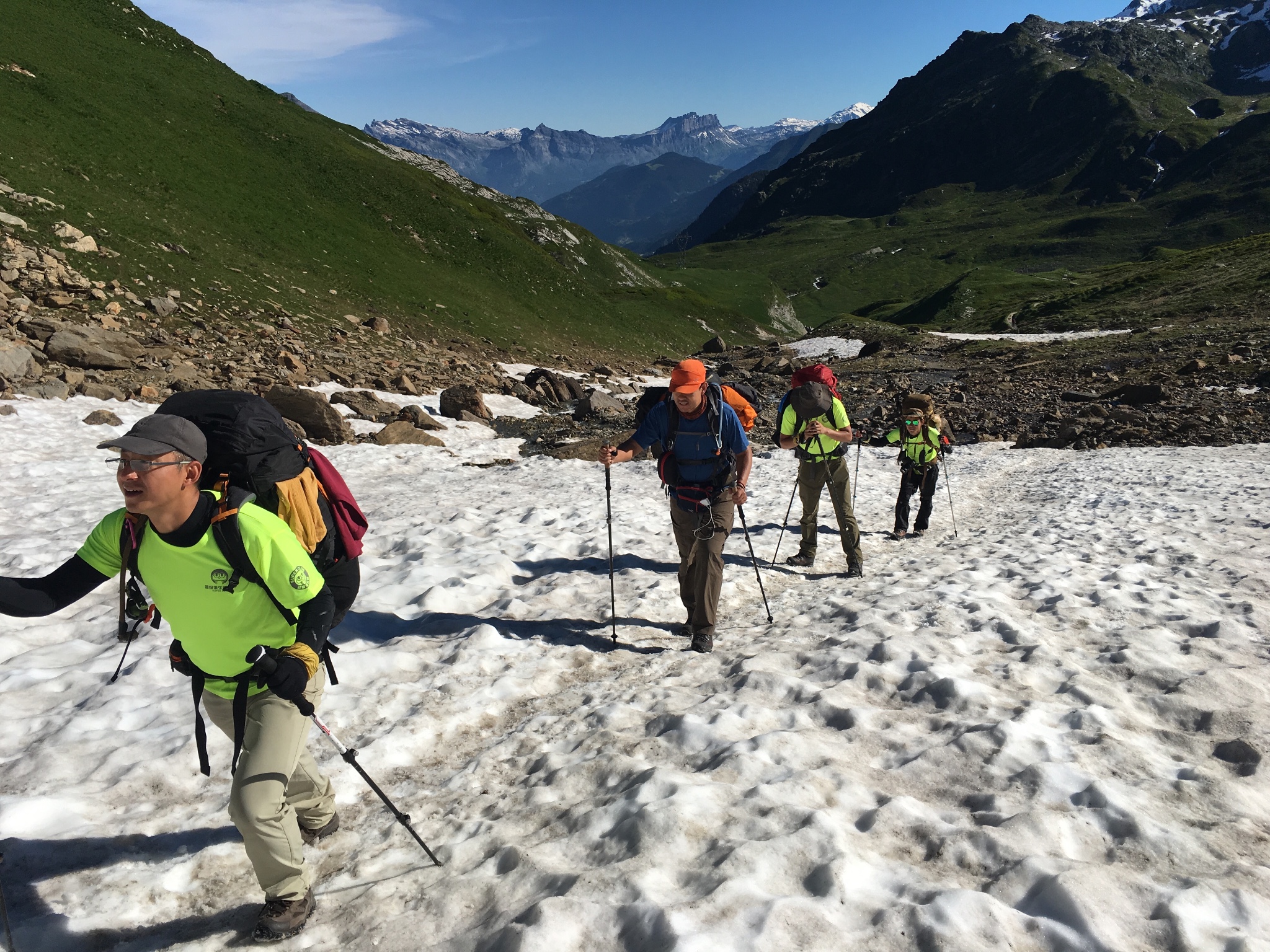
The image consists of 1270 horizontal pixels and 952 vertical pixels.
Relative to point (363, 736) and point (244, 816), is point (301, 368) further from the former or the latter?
point (244, 816)

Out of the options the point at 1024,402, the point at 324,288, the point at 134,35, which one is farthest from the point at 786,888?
the point at 134,35

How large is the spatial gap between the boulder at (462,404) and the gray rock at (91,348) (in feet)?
34.5

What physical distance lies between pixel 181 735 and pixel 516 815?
11.9ft

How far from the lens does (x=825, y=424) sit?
11828 mm

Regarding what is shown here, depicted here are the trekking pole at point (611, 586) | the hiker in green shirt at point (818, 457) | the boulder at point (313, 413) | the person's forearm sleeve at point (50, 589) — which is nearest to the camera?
the person's forearm sleeve at point (50, 589)

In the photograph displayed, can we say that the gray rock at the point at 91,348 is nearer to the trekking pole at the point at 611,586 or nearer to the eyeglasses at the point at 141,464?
the trekking pole at the point at 611,586

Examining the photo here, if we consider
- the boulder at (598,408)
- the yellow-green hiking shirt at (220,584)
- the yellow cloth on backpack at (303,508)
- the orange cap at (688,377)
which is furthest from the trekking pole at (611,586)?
the boulder at (598,408)

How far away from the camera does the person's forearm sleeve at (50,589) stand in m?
4.06

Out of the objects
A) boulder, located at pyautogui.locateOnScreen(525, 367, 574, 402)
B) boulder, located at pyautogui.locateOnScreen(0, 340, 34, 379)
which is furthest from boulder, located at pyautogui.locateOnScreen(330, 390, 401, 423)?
boulder, located at pyautogui.locateOnScreen(525, 367, 574, 402)

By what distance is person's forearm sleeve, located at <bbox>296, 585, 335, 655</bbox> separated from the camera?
4262 millimetres

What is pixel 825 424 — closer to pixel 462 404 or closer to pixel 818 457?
pixel 818 457

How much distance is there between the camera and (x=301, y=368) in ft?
91.1

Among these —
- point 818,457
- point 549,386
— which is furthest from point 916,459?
point 549,386

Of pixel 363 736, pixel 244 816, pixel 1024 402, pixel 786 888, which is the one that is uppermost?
pixel 1024 402
